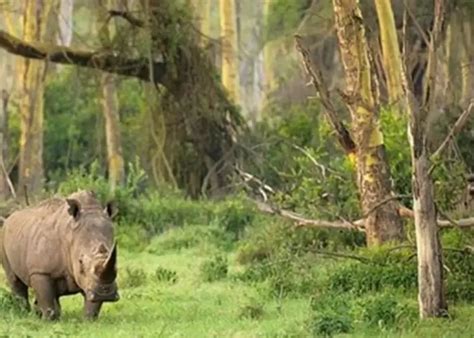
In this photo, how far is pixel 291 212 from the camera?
18.3 metres

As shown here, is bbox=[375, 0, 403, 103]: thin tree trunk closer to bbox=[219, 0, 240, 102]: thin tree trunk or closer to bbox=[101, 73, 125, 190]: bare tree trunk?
bbox=[219, 0, 240, 102]: thin tree trunk

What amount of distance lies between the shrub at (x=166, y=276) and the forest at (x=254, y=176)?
0.03 meters

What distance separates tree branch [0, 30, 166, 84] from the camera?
2612cm

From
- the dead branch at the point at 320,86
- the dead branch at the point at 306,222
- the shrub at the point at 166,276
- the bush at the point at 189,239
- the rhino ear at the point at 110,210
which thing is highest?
the dead branch at the point at 320,86

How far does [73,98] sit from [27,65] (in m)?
5.20

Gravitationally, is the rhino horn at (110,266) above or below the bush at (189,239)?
above

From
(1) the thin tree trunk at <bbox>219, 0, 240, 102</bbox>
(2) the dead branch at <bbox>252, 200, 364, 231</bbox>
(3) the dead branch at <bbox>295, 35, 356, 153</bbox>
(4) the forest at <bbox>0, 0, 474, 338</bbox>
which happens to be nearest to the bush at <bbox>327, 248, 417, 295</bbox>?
(4) the forest at <bbox>0, 0, 474, 338</bbox>

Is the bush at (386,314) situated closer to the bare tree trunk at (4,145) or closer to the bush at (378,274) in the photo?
the bush at (378,274)

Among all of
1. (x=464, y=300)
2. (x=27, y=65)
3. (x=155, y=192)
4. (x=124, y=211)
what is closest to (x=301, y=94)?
(x=27, y=65)

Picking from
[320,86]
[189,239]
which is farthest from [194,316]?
[189,239]

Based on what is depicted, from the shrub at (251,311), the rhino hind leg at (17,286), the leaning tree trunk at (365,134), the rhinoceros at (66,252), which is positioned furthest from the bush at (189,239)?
the shrub at (251,311)

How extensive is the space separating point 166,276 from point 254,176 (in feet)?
26.4

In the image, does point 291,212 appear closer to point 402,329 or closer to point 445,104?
point 402,329

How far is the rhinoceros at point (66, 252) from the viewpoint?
13.4 metres
